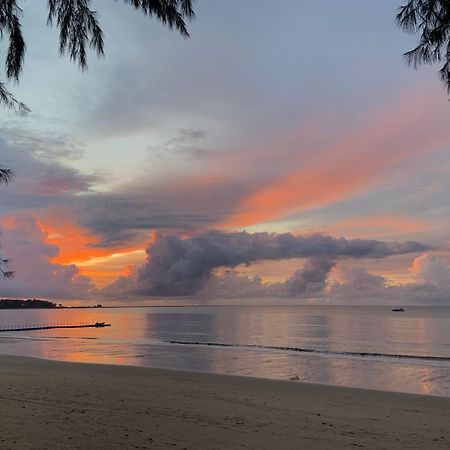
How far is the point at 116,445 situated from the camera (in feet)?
23.8

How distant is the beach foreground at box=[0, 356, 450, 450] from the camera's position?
306 inches

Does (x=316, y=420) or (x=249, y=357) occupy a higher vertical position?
(x=316, y=420)

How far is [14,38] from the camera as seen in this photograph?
5301 millimetres

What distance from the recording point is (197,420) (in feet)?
32.3

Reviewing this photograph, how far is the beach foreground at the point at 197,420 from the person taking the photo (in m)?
7.77

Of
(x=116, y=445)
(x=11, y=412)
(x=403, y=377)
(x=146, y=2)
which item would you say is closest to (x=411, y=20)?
(x=146, y=2)

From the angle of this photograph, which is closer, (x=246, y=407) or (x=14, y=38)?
(x=14, y=38)

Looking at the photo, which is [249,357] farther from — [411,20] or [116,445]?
[411,20]

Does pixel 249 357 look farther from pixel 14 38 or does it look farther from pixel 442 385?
pixel 14 38

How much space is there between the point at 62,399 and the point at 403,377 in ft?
73.9

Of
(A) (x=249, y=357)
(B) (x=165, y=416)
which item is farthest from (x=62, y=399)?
(A) (x=249, y=357)

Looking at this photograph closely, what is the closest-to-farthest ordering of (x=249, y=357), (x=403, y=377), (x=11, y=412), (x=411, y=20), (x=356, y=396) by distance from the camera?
1. (x=411, y=20)
2. (x=11, y=412)
3. (x=356, y=396)
4. (x=403, y=377)
5. (x=249, y=357)

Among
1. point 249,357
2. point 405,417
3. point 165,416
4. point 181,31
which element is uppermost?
point 181,31

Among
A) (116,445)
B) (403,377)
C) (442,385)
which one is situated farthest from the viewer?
(403,377)
